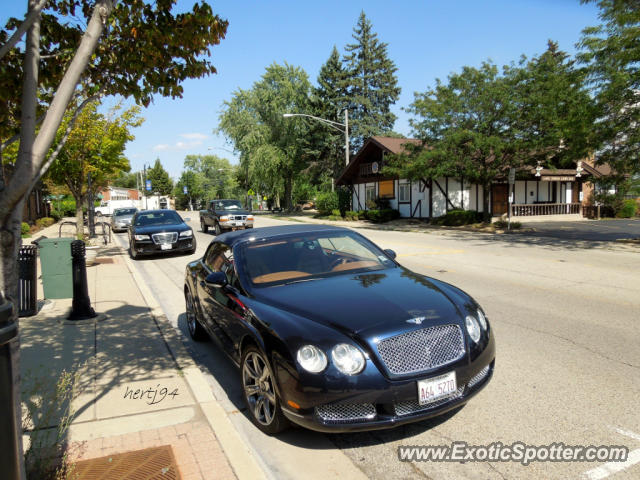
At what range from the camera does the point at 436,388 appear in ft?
10.8

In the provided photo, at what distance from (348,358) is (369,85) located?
5613cm

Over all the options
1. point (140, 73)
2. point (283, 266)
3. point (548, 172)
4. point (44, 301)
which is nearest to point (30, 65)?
point (140, 73)

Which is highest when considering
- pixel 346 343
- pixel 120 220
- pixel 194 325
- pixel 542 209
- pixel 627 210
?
pixel 542 209

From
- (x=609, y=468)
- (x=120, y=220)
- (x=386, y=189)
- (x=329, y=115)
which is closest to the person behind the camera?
(x=609, y=468)

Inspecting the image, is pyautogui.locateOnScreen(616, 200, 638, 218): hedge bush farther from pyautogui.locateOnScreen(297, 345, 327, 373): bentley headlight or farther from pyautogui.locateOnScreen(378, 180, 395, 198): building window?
pyautogui.locateOnScreen(297, 345, 327, 373): bentley headlight

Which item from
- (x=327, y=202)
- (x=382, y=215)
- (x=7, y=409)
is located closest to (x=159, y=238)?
(x=7, y=409)

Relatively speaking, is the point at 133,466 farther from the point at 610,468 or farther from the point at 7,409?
the point at 610,468

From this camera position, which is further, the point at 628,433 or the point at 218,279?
the point at 218,279

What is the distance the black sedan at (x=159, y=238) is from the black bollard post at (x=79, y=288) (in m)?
7.98

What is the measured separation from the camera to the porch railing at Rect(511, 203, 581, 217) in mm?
33000

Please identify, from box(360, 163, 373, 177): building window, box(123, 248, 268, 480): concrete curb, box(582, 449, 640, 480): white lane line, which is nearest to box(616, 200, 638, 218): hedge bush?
box(360, 163, 373, 177): building window

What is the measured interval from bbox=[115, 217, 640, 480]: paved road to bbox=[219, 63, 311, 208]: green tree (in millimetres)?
38530

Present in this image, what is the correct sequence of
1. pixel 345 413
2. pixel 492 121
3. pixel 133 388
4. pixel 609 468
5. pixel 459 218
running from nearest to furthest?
pixel 609 468, pixel 345 413, pixel 133 388, pixel 492 121, pixel 459 218

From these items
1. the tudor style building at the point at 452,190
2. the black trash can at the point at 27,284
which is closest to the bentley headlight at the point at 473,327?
the black trash can at the point at 27,284
